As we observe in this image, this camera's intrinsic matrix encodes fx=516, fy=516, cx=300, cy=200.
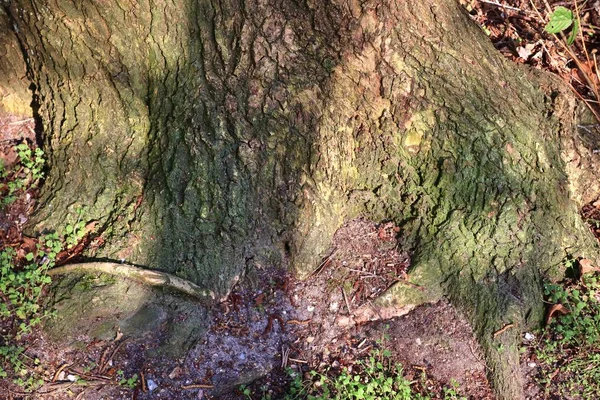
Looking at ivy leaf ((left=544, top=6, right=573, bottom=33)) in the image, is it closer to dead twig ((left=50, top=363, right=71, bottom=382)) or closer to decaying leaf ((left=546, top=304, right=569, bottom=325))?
decaying leaf ((left=546, top=304, right=569, bottom=325))

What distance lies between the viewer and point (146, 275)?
291cm

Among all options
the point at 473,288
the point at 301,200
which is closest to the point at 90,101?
the point at 301,200

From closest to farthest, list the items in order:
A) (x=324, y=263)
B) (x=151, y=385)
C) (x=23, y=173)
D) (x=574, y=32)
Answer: (x=151, y=385) < (x=324, y=263) < (x=574, y=32) < (x=23, y=173)

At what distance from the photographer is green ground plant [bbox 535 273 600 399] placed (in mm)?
2820

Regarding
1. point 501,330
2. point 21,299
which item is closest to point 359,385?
point 501,330

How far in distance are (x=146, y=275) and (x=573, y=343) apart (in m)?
2.44

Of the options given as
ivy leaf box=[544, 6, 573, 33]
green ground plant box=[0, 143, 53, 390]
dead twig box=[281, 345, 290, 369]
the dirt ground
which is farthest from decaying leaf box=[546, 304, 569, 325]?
green ground plant box=[0, 143, 53, 390]

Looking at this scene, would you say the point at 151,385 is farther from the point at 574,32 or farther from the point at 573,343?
the point at 574,32

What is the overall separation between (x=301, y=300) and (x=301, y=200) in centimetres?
60

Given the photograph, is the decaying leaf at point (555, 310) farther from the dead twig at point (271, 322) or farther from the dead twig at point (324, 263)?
the dead twig at point (271, 322)

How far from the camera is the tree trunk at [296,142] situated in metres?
2.85

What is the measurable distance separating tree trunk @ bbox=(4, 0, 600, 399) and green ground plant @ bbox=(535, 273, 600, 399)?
14 centimetres

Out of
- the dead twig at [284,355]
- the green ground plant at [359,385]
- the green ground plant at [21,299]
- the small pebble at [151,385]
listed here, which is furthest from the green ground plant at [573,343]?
the green ground plant at [21,299]

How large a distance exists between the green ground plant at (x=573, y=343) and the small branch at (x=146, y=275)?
1.93m
